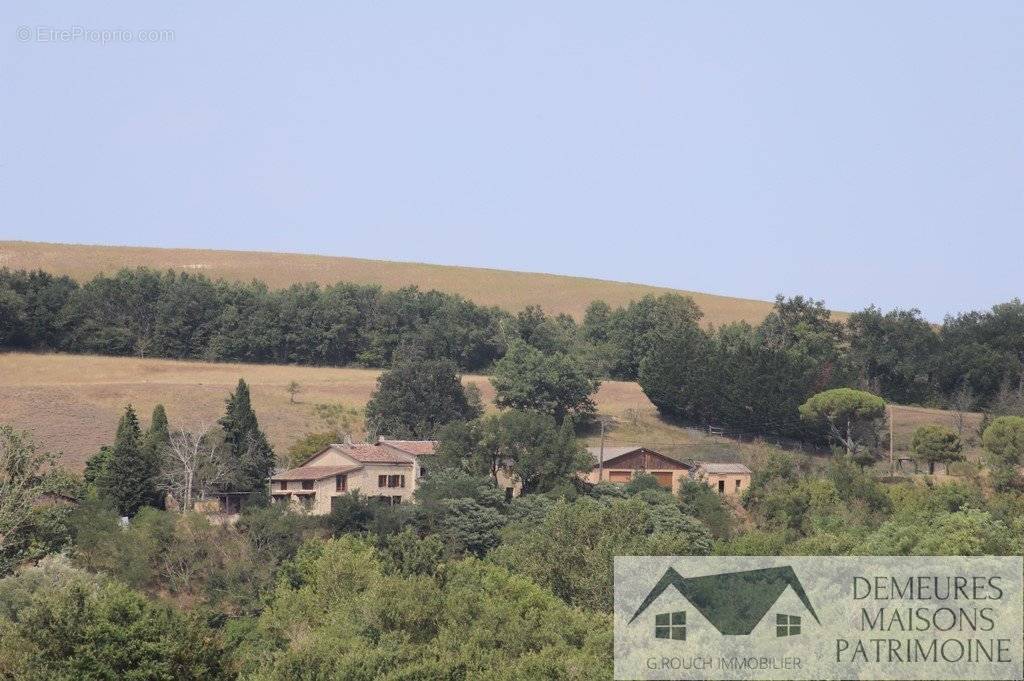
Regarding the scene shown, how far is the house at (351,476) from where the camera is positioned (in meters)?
68.1

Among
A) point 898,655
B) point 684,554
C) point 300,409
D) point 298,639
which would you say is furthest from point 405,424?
point 898,655

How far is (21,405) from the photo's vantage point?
90438 mm

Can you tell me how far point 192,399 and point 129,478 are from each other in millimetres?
30458

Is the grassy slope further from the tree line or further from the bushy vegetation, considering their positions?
the tree line

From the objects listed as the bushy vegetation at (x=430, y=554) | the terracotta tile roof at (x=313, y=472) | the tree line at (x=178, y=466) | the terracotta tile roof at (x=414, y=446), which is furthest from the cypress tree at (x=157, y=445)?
the terracotta tile roof at (x=414, y=446)

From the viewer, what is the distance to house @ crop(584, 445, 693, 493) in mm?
78625

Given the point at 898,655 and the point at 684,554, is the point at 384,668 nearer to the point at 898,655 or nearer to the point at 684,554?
the point at 898,655

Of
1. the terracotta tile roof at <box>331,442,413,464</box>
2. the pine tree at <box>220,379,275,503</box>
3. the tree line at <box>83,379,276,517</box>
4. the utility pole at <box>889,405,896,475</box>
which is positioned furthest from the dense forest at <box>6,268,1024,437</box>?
the tree line at <box>83,379,276,517</box>

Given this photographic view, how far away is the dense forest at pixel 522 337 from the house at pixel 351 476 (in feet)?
74.5

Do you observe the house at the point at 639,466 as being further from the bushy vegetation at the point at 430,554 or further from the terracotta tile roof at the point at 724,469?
the bushy vegetation at the point at 430,554

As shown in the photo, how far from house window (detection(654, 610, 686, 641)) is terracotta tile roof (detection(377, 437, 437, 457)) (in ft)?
119

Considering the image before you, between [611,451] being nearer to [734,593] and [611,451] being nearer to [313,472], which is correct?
[313,472]

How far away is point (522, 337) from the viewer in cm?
11300

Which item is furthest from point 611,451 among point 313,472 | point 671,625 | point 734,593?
point 671,625
